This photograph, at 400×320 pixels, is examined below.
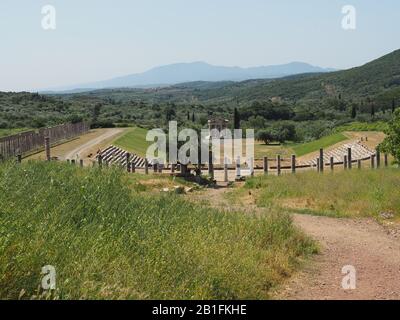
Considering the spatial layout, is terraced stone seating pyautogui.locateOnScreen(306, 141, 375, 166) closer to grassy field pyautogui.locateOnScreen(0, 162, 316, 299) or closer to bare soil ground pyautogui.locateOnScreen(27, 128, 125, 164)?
bare soil ground pyautogui.locateOnScreen(27, 128, 125, 164)

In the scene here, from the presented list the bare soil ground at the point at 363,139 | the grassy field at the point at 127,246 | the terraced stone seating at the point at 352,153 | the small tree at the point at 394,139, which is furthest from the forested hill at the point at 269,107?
the grassy field at the point at 127,246

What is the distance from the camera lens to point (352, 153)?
1512 inches

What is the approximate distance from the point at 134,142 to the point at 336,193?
95.0 feet

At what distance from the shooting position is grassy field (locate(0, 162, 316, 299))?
5.23 m

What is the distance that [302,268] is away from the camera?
9.05 metres

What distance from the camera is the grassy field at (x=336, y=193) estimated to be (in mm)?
15117

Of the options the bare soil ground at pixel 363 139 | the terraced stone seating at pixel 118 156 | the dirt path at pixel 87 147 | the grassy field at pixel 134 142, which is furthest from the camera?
the grassy field at pixel 134 142

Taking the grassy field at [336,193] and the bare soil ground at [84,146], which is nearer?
the grassy field at [336,193]

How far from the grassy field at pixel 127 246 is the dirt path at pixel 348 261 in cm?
37

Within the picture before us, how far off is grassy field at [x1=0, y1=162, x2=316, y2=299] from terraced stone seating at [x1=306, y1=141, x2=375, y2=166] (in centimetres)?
2638

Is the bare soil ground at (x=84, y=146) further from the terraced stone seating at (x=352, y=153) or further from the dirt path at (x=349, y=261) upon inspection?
the dirt path at (x=349, y=261)

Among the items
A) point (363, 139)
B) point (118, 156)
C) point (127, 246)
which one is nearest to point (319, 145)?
point (363, 139)

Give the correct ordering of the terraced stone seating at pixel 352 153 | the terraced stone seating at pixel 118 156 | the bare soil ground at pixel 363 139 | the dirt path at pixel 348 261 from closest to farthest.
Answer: the dirt path at pixel 348 261 → the terraced stone seating at pixel 118 156 → the terraced stone seating at pixel 352 153 → the bare soil ground at pixel 363 139
